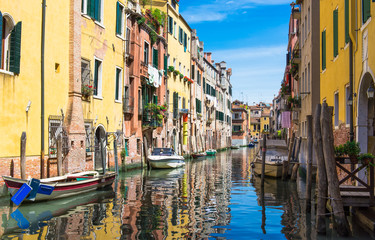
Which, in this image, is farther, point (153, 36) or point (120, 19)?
point (153, 36)

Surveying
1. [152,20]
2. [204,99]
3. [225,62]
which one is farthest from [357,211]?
[225,62]

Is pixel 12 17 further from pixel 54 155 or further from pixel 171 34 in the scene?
pixel 171 34

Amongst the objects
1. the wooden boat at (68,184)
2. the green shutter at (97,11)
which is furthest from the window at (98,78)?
the wooden boat at (68,184)

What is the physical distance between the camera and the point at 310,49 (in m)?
19.5

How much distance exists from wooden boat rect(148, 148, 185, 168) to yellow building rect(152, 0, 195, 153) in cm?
627

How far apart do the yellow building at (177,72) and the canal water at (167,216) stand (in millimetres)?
17301

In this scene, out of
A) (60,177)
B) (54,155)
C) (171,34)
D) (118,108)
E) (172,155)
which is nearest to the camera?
(60,177)

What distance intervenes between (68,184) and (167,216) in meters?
3.61

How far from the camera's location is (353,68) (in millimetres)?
10828

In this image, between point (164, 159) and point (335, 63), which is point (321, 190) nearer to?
point (335, 63)

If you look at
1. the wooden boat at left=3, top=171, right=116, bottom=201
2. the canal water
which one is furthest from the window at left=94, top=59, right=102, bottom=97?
the canal water

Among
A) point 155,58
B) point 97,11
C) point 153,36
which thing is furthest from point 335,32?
point 155,58

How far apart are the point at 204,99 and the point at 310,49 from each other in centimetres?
2749

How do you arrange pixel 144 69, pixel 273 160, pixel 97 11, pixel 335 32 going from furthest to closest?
pixel 144 69 < pixel 273 160 < pixel 97 11 < pixel 335 32
